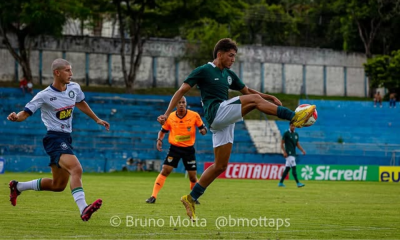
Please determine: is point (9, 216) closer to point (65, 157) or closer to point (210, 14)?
point (65, 157)

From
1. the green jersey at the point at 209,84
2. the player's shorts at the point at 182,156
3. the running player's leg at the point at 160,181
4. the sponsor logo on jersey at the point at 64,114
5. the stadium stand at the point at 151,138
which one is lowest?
the stadium stand at the point at 151,138

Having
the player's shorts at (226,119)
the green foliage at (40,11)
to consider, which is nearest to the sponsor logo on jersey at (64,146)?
the player's shorts at (226,119)

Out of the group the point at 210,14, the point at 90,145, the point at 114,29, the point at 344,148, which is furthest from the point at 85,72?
the point at 344,148

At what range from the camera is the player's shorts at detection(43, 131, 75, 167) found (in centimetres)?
1067

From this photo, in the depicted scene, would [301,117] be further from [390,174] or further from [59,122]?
[390,174]

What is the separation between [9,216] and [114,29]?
48702 mm

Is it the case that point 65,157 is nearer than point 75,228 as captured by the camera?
No

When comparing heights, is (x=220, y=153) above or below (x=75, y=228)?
above

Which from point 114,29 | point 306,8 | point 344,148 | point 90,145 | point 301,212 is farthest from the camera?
point 306,8

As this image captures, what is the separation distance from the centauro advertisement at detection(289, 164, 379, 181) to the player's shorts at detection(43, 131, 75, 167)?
2431 centimetres

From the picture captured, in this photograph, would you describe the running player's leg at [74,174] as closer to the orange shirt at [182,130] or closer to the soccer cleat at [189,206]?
the soccer cleat at [189,206]

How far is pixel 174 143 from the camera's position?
16.8 meters

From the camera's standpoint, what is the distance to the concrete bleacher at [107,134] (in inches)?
1427

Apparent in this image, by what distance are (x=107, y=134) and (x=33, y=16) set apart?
33.0 ft
